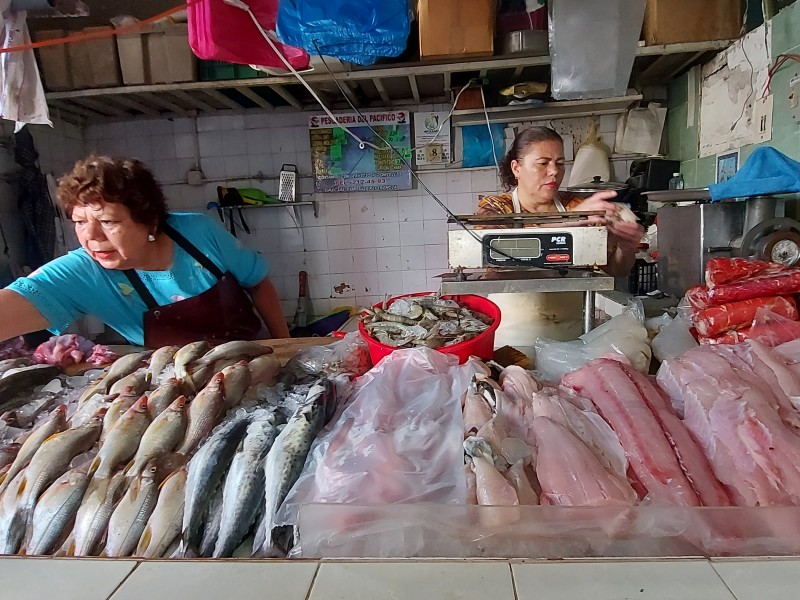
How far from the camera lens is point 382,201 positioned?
202 inches

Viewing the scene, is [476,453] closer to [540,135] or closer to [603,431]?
[603,431]

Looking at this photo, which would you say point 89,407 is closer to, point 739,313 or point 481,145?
point 739,313

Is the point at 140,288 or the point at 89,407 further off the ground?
the point at 140,288

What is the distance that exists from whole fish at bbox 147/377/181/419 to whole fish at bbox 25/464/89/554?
24 cm

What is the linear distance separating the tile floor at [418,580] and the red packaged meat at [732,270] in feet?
3.65

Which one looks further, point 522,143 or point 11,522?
point 522,143

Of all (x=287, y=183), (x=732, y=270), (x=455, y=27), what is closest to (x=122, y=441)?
(x=732, y=270)

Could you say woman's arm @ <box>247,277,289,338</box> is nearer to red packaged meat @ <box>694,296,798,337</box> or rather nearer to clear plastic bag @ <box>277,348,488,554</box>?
clear plastic bag @ <box>277,348,488,554</box>

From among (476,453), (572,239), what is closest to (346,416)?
(476,453)

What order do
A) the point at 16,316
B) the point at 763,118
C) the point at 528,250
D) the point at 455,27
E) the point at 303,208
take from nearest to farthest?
1. the point at 528,250
2. the point at 16,316
3. the point at 763,118
4. the point at 455,27
5. the point at 303,208

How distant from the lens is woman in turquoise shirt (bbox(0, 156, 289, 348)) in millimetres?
2084

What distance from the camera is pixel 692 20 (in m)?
3.54

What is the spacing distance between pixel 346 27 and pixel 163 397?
2.49 m

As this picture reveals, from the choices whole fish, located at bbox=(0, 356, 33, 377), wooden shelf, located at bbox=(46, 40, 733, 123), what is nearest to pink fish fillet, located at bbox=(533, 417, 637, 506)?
whole fish, located at bbox=(0, 356, 33, 377)
